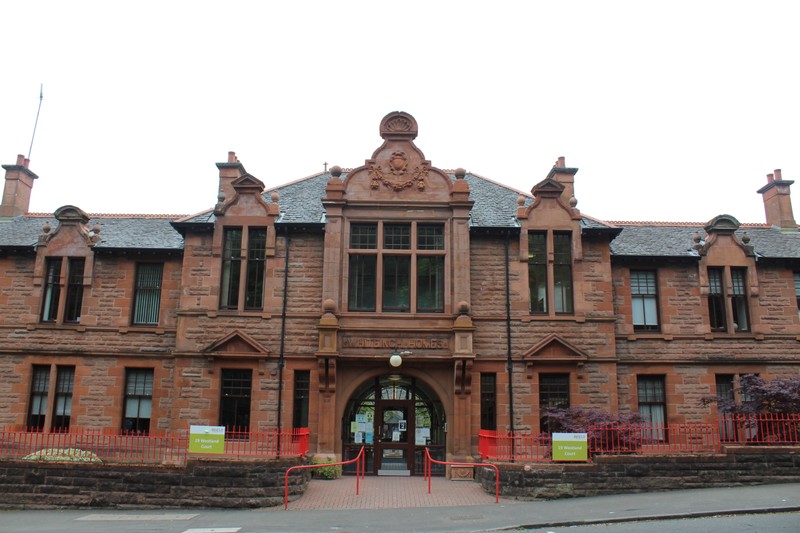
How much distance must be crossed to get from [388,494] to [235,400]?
666 cm

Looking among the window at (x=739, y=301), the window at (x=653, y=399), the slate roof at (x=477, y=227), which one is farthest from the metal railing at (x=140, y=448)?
the window at (x=739, y=301)

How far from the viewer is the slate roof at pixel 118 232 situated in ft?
75.4

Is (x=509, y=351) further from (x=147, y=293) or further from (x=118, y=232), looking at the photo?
(x=118, y=232)

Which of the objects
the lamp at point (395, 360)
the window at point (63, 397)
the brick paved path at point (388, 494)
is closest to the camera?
the brick paved path at point (388, 494)

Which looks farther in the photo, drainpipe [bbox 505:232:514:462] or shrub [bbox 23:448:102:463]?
drainpipe [bbox 505:232:514:462]

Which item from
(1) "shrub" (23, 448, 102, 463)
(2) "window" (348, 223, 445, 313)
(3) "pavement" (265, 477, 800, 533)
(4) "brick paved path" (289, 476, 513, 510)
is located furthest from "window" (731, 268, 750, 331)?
(1) "shrub" (23, 448, 102, 463)

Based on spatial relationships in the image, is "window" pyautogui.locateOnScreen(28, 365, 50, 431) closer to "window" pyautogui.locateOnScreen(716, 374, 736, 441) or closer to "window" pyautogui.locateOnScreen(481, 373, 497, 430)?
"window" pyautogui.locateOnScreen(481, 373, 497, 430)

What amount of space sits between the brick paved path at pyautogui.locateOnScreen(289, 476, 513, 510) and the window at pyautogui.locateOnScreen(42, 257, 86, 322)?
10.8m

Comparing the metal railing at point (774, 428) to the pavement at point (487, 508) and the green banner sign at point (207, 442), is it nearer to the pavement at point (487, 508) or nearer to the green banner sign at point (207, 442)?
the pavement at point (487, 508)

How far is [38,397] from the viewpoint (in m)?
22.3

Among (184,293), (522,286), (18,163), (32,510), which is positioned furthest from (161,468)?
(18,163)

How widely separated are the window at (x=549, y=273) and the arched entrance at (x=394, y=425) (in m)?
4.76

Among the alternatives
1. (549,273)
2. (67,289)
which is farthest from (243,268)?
(549,273)

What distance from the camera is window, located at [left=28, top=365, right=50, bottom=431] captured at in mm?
22094
